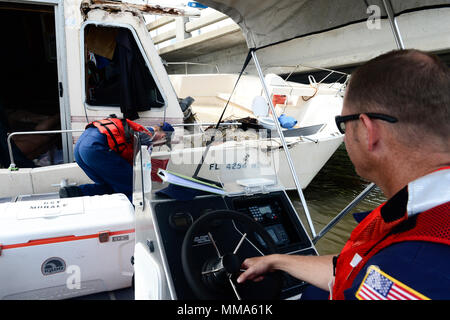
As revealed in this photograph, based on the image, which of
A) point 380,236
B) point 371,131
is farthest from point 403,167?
point 380,236

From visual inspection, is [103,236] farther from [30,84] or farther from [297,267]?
[30,84]

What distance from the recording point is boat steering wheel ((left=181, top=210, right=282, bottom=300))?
3.76 ft

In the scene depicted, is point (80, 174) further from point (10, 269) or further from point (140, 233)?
point (140, 233)

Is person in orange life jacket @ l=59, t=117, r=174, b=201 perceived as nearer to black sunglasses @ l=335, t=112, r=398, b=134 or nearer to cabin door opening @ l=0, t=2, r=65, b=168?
cabin door opening @ l=0, t=2, r=65, b=168

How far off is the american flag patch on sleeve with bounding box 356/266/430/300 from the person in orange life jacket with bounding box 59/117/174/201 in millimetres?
2302

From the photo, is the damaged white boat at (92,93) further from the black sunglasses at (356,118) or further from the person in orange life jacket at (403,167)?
the person in orange life jacket at (403,167)

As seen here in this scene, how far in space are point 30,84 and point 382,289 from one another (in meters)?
7.08

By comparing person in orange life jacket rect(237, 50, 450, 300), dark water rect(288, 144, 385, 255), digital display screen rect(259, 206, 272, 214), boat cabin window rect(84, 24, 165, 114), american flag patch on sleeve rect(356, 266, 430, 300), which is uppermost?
boat cabin window rect(84, 24, 165, 114)

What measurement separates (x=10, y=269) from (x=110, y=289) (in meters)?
0.63

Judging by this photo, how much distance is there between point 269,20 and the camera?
208cm

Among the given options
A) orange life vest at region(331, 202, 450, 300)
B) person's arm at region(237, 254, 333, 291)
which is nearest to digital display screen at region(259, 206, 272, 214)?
person's arm at region(237, 254, 333, 291)

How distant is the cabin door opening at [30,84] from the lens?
418 centimetres

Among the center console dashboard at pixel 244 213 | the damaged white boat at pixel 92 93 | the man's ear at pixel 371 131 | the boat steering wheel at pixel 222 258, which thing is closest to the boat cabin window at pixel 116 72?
the damaged white boat at pixel 92 93

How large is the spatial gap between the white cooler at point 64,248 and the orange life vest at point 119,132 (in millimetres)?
905
